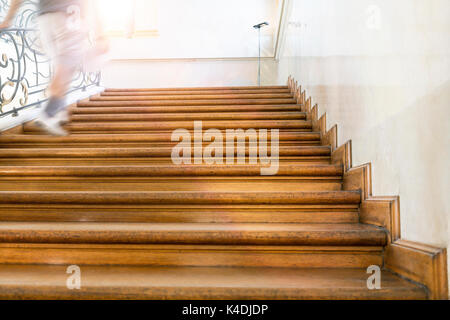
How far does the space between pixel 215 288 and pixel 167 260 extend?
1.21 ft

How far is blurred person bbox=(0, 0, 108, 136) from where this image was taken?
1979 millimetres

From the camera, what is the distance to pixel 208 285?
4.22ft

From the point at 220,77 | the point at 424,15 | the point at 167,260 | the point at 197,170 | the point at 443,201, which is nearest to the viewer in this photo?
the point at 443,201

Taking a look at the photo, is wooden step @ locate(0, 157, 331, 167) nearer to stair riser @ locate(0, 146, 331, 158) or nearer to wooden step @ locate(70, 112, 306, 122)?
stair riser @ locate(0, 146, 331, 158)

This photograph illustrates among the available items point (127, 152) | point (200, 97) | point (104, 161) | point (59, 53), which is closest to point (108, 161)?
point (104, 161)

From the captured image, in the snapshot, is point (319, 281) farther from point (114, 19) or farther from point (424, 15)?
point (114, 19)

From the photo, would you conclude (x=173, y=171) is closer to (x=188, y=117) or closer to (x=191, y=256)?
(x=191, y=256)

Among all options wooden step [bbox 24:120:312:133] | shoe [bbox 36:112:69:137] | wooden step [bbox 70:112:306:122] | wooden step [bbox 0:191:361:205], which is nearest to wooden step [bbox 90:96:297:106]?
wooden step [bbox 70:112:306:122]

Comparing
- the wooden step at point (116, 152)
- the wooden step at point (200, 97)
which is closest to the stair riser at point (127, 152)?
the wooden step at point (116, 152)

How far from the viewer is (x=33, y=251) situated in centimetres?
159

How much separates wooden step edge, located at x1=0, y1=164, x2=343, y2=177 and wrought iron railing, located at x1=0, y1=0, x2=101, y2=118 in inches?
42.7

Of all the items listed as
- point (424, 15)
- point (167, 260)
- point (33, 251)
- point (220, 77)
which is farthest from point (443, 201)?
point (220, 77)

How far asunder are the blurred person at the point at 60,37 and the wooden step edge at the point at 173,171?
1.06 ft
